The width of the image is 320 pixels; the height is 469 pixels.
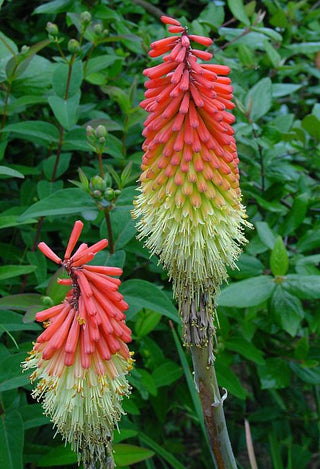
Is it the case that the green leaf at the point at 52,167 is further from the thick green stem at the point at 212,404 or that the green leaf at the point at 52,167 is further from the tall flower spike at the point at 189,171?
the thick green stem at the point at 212,404

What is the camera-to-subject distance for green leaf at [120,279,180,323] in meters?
2.04

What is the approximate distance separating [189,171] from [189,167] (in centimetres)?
1

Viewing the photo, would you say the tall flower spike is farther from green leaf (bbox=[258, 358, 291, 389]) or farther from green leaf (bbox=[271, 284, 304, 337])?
green leaf (bbox=[258, 358, 291, 389])

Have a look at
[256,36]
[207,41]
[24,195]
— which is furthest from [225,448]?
[256,36]

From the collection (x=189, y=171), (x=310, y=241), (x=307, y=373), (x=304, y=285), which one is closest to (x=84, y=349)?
(x=189, y=171)

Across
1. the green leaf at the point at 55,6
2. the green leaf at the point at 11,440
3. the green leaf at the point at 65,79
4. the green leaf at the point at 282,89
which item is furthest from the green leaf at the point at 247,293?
the green leaf at the point at 55,6

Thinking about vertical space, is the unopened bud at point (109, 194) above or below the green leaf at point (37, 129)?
below

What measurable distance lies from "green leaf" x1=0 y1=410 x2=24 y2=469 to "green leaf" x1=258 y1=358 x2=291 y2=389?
1.41 m

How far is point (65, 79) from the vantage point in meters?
2.70

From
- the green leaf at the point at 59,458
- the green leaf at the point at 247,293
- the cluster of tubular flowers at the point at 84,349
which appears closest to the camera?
the cluster of tubular flowers at the point at 84,349

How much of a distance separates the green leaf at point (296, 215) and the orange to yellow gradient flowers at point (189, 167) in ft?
3.74

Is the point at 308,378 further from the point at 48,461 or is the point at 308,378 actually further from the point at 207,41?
the point at 207,41

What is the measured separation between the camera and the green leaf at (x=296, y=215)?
2872 mm

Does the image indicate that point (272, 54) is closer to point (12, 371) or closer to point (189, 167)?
point (189, 167)
